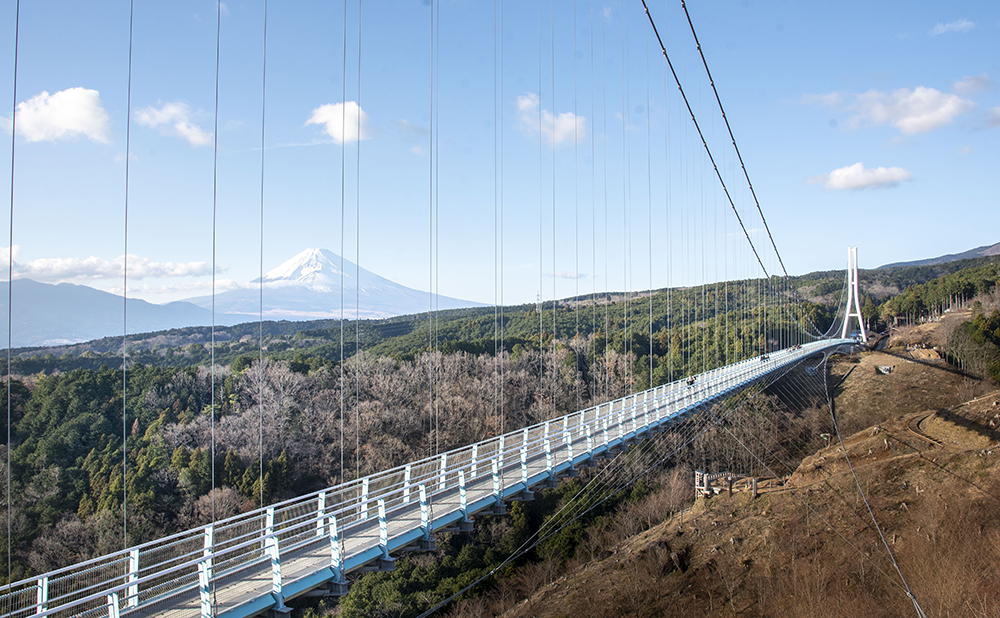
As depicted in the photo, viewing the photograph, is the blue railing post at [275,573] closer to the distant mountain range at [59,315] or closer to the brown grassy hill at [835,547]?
the brown grassy hill at [835,547]

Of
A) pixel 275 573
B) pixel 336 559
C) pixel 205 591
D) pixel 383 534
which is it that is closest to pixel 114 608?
pixel 205 591

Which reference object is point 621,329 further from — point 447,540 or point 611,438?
point 611,438

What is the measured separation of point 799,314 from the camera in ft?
268

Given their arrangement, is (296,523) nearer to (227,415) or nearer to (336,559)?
(336,559)

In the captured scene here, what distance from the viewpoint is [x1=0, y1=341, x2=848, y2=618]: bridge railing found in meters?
7.04

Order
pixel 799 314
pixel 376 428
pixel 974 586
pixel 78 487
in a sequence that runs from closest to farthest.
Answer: pixel 974 586, pixel 78 487, pixel 376 428, pixel 799 314

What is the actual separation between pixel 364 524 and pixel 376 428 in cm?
2592

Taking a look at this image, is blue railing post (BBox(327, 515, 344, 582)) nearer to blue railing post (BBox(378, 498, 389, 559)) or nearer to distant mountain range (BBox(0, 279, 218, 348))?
blue railing post (BBox(378, 498, 389, 559))

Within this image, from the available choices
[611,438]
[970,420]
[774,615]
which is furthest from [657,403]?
[970,420]

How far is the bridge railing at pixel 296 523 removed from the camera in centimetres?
704

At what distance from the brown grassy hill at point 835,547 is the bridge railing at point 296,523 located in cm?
588

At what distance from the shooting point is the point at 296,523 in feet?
38.6

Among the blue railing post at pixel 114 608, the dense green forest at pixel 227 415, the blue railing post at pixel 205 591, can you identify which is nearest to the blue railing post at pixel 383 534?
the blue railing post at pixel 205 591

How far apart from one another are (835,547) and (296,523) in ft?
66.0
